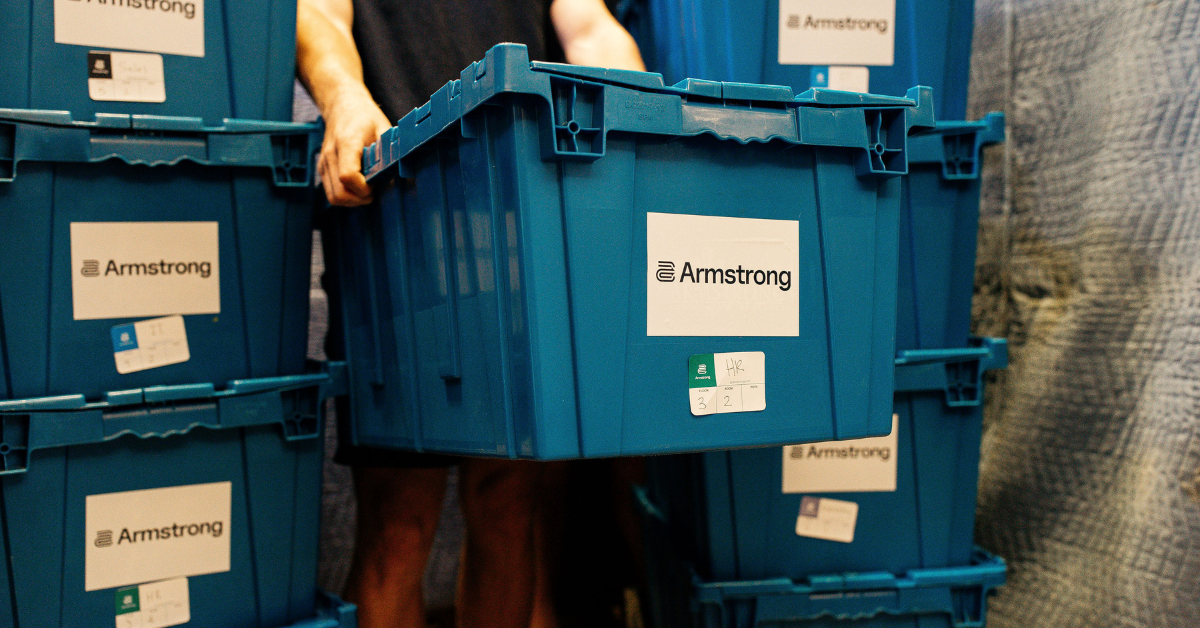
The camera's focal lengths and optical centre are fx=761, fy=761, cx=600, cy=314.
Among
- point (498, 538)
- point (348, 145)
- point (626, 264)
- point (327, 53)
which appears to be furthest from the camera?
point (498, 538)

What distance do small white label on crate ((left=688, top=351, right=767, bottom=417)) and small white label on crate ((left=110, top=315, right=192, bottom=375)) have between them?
714mm

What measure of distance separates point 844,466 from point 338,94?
936 millimetres

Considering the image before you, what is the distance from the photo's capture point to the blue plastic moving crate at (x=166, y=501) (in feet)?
3.14

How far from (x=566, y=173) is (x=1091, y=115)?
3.87ft

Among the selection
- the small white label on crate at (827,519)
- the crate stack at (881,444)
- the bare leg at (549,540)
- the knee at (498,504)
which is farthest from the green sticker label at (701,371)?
the bare leg at (549,540)

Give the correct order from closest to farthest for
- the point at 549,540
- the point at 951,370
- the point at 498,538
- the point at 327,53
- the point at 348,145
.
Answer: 1. the point at 348,145
2. the point at 327,53
3. the point at 951,370
4. the point at 498,538
5. the point at 549,540

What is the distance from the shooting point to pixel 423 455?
1.19 metres

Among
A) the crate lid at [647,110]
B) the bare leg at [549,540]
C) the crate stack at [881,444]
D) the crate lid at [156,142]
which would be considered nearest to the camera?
the crate lid at [647,110]

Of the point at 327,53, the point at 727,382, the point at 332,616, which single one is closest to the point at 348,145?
the point at 327,53

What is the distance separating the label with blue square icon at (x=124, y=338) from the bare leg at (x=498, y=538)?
55 cm

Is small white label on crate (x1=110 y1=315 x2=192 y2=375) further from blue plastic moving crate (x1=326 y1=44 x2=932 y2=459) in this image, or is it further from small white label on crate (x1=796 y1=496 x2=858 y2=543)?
small white label on crate (x1=796 y1=496 x2=858 y2=543)

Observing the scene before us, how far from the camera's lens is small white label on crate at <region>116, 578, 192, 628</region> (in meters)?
1.00

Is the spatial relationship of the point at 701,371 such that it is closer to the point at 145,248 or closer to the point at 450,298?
the point at 450,298

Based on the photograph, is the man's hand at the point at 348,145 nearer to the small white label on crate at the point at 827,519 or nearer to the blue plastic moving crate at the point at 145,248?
the blue plastic moving crate at the point at 145,248
